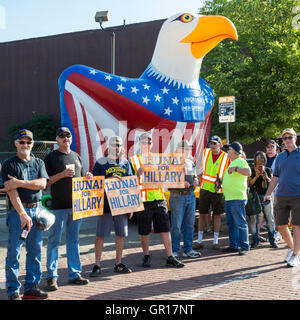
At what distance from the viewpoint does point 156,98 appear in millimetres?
8992

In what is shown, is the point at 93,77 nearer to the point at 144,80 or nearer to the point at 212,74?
the point at 144,80

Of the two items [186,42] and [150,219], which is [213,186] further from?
[186,42]

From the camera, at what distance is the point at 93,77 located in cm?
866

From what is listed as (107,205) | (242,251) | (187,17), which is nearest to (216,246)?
(242,251)

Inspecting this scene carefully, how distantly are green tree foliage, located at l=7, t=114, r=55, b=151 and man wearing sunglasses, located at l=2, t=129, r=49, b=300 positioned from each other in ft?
85.2

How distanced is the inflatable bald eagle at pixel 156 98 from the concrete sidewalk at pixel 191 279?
2301 millimetres

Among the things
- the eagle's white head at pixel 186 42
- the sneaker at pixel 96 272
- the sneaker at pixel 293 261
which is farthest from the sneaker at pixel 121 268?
the eagle's white head at pixel 186 42

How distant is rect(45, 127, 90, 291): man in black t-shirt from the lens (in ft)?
17.6

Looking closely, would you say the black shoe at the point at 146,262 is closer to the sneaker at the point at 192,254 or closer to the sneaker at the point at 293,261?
the sneaker at the point at 192,254

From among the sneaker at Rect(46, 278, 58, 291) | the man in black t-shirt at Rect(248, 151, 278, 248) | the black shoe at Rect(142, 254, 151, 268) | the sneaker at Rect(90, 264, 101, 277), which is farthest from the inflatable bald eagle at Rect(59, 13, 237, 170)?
the sneaker at Rect(46, 278, 58, 291)

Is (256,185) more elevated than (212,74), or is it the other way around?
(212,74)
